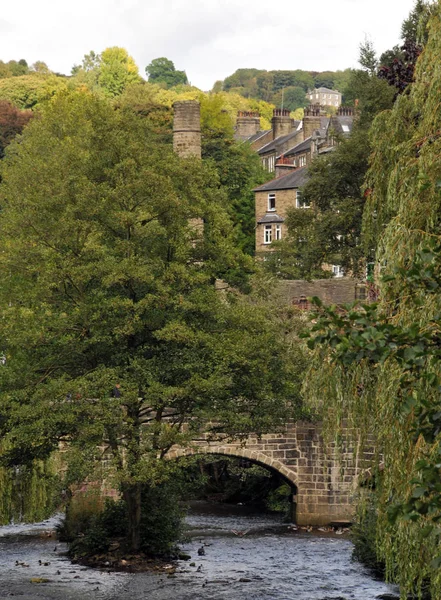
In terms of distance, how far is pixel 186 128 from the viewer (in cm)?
5809

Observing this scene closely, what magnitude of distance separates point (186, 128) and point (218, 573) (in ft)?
110

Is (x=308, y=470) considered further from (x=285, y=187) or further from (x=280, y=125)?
(x=280, y=125)

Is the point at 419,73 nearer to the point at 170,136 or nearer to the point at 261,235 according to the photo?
the point at 170,136

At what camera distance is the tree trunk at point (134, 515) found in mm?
28344

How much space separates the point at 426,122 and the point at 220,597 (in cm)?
1182

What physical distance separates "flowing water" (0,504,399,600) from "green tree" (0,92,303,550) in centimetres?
216

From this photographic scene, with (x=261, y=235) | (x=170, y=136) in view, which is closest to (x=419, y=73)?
(x=170, y=136)

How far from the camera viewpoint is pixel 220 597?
24.9 metres

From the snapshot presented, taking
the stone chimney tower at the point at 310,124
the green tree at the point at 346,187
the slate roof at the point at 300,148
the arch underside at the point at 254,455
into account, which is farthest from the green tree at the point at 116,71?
the arch underside at the point at 254,455

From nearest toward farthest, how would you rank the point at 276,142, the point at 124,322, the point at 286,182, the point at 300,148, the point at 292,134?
the point at 124,322, the point at 286,182, the point at 300,148, the point at 292,134, the point at 276,142

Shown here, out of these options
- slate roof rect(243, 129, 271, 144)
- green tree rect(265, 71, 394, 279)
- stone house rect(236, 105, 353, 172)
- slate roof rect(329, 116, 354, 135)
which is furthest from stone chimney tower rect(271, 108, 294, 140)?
green tree rect(265, 71, 394, 279)

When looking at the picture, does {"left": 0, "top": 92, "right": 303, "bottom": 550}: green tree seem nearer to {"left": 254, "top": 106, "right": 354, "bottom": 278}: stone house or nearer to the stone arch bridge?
the stone arch bridge

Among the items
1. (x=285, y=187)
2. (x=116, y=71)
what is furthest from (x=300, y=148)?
(x=116, y=71)

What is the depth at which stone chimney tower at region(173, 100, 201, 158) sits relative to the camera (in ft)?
190
